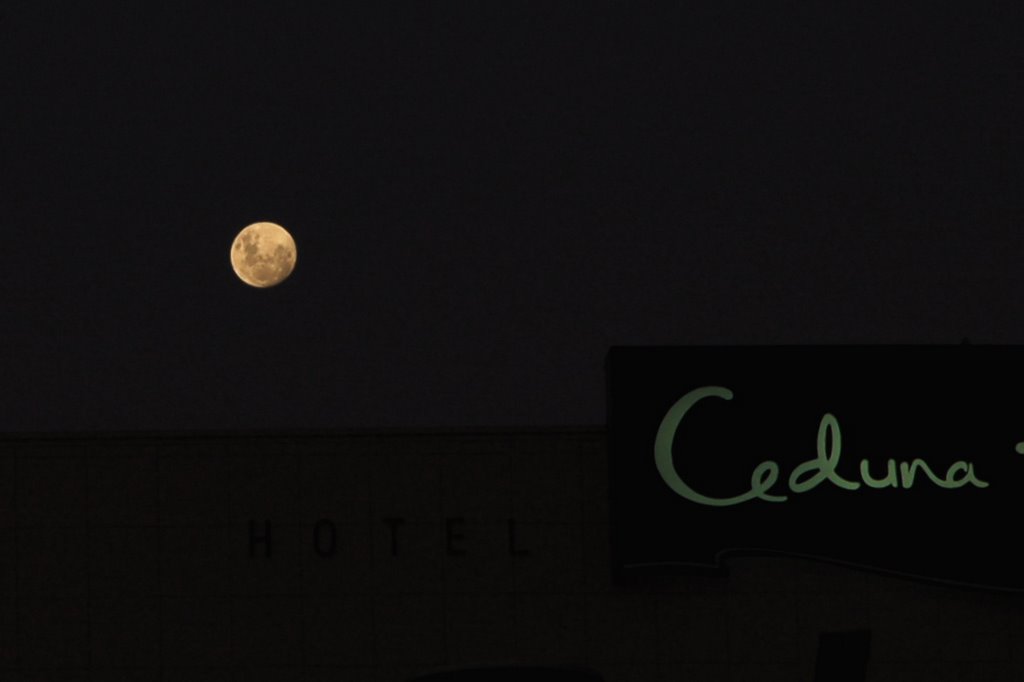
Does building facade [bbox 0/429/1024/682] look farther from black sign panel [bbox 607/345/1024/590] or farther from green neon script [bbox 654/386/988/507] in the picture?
green neon script [bbox 654/386/988/507]

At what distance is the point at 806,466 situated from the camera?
1287 centimetres

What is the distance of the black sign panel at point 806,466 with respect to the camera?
1277 centimetres

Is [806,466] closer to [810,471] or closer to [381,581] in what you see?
[810,471]

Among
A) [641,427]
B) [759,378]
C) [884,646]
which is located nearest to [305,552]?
[641,427]

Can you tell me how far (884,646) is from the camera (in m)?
12.9

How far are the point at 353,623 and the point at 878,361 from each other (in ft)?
15.4

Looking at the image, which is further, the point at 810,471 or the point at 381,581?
the point at 381,581

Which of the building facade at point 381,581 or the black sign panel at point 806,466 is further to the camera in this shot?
the building facade at point 381,581

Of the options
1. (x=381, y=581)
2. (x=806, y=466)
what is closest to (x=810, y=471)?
(x=806, y=466)

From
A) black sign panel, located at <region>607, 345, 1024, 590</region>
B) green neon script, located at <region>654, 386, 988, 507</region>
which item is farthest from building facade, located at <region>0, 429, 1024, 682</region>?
green neon script, located at <region>654, 386, 988, 507</region>

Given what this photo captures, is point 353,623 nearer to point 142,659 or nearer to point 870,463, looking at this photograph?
point 142,659

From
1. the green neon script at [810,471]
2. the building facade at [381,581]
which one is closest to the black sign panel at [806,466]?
the green neon script at [810,471]

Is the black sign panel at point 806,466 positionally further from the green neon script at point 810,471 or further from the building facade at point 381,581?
the building facade at point 381,581

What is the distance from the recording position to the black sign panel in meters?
12.8
